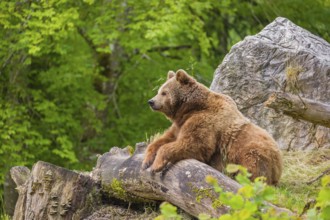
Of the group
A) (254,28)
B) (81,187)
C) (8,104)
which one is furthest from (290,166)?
(254,28)

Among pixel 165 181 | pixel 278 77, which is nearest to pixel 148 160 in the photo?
pixel 165 181

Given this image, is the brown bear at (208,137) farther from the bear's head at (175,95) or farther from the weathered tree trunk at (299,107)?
the weathered tree trunk at (299,107)

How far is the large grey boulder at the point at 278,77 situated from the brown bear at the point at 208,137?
2308mm

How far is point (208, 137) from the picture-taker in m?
7.76

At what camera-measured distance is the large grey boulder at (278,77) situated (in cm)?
1047

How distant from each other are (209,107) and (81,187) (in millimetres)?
1770

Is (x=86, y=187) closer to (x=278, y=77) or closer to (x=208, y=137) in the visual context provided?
(x=208, y=137)

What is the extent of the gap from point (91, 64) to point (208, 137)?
11.5m

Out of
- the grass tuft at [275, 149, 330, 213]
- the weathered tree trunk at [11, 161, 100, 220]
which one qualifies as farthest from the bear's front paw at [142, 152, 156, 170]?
the grass tuft at [275, 149, 330, 213]

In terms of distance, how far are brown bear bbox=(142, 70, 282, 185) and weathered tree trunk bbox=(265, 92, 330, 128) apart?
62cm

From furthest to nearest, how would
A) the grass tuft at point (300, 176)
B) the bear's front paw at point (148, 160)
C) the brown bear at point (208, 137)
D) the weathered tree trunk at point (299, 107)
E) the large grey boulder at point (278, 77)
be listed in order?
the large grey boulder at point (278, 77) < the bear's front paw at point (148, 160) < the brown bear at point (208, 137) < the grass tuft at point (300, 176) < the weathered tree trunk at point (299, 107)

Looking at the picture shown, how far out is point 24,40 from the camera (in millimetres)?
15766

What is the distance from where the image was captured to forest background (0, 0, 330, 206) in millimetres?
16625

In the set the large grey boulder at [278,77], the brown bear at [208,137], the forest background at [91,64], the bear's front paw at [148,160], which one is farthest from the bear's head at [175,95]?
the forest background at [91,64]
